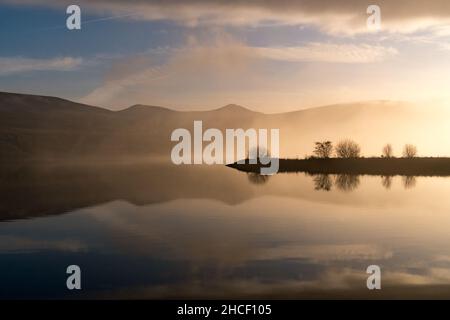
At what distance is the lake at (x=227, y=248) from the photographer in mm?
16578

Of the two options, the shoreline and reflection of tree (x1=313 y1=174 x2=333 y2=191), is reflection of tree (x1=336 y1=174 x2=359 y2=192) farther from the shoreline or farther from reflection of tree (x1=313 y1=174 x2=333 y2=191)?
the shoreline

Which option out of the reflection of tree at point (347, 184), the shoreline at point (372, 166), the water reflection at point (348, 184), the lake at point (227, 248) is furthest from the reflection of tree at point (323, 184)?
the shoreline at point (372, 166)

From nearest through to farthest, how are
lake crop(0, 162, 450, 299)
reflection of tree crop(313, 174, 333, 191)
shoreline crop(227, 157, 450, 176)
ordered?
lake crop(0, 162, 450, 299), reflection of tree crop(313, 174, 333, 191), shoreline crop(227, 157, 450, 176)

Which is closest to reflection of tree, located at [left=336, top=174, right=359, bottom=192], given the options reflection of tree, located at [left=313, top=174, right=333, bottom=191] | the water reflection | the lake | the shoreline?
the water reflection

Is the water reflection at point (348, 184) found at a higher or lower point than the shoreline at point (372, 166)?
lower

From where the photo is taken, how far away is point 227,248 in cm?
2272

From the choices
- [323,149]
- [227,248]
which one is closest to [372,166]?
[323,149]

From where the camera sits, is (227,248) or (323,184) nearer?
(227,248)

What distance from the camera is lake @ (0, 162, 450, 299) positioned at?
653 inches

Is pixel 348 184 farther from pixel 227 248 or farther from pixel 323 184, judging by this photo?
pixel 227 248

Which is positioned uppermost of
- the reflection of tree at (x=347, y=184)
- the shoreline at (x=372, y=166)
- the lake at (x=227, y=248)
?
the shoreline at (x=372, y=166)

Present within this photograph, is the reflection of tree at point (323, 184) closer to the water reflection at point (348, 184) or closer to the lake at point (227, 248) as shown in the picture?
the water reflection at point (348, 184)
